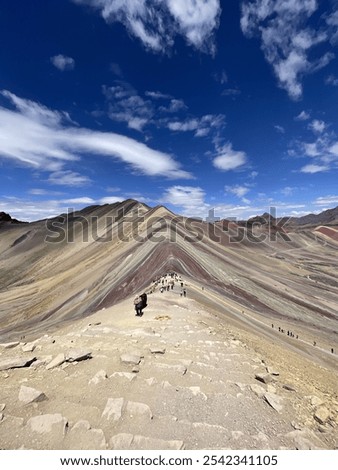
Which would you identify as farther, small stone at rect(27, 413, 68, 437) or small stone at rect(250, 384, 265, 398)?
small stone at rect(250, 384, 265, 398)

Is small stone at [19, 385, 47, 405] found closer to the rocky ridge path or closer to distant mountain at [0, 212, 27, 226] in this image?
the rocky ridge path

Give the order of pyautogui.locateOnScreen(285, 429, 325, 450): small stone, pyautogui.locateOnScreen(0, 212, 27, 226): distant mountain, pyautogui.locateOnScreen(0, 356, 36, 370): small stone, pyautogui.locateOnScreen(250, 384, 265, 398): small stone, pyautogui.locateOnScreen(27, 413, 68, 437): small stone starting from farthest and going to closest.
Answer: pyautogui.locateOnScreen(0, 212, 27, 226): distant mountain
pyautogui.locateOnScreen(0, 356, 36, 370): small stone
pyautogui.locateOnScreen(250, 384, 265, 398): small stone
pyautogui.locateOnScreen(285, 429, 325, 450): small stone
pyautogui.locateOnScreen(27, 413, 68, 437): small stone

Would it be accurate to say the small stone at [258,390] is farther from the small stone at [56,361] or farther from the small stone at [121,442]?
the small stone at [56,361]

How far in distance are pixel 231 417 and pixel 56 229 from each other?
10608cm

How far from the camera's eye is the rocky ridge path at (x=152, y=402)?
176 inches

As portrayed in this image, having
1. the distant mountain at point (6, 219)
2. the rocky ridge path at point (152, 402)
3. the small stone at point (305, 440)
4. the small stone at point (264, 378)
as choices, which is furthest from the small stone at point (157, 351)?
the distant mountain at point (6, 219)

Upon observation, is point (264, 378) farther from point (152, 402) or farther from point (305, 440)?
point (152, 402)

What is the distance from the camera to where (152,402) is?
5.41 meters

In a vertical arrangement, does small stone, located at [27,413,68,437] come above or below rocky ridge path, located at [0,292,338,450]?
above

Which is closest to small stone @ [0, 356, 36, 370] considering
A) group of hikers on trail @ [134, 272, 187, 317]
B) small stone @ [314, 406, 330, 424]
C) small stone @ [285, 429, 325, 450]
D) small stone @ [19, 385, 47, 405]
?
small stone @ [19, 385, 47, 405]

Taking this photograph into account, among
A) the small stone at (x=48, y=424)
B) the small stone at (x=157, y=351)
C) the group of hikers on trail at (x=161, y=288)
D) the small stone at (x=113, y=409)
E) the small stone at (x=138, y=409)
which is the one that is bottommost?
the group of hikers on trail at (x=161, y=288)

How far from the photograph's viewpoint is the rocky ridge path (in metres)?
4.48

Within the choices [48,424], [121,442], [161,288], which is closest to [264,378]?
[121,442]
